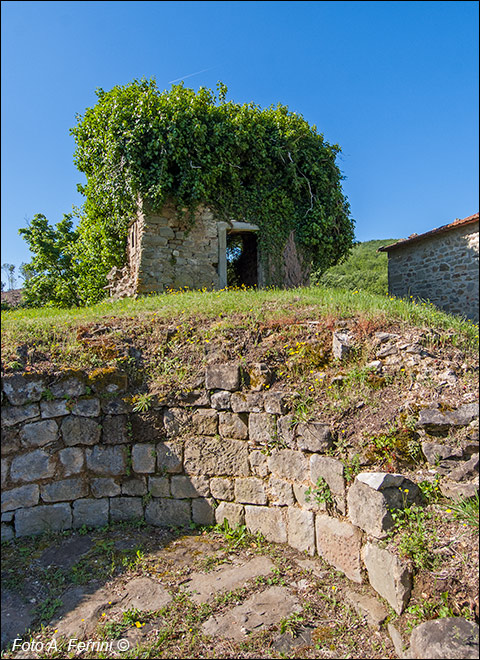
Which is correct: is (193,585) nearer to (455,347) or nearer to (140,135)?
(455,347)

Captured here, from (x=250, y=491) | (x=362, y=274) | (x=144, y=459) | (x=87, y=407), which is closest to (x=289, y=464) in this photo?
(x=250, y=491)

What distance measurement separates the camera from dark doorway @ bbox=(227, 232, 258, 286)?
476 inches

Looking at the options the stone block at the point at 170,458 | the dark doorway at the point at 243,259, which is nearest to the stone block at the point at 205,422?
the stone block at the point at 170,458

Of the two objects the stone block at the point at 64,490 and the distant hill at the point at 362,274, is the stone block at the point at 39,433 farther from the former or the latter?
the distant hill at the point at 362,274

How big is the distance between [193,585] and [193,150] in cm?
897

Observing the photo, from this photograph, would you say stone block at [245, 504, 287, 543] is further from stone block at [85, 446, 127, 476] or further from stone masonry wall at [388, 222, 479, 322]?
stone masonry wall at [388, 222, 479, 322]

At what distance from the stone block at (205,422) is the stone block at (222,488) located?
1.70 ft

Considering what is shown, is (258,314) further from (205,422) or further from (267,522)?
(267,522)

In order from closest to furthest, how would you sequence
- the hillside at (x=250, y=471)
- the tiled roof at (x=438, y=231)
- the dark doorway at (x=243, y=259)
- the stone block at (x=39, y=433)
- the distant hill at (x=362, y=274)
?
the hillside at (x=250, y=471)
the stone block at (x=39, y=433)
the tiled roof at (x=438, y=231)
the dark doorway at (x=243, y=259)
the distant hill at (x=362, y=274)

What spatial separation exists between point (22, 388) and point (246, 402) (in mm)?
2489

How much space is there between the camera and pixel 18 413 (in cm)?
459

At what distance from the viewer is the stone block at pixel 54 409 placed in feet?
15.3

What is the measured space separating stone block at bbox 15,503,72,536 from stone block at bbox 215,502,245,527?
5.58 feet

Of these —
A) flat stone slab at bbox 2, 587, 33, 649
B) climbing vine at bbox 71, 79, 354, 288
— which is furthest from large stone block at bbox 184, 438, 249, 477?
climbing vine at bbox 71, 79, 354, 288
